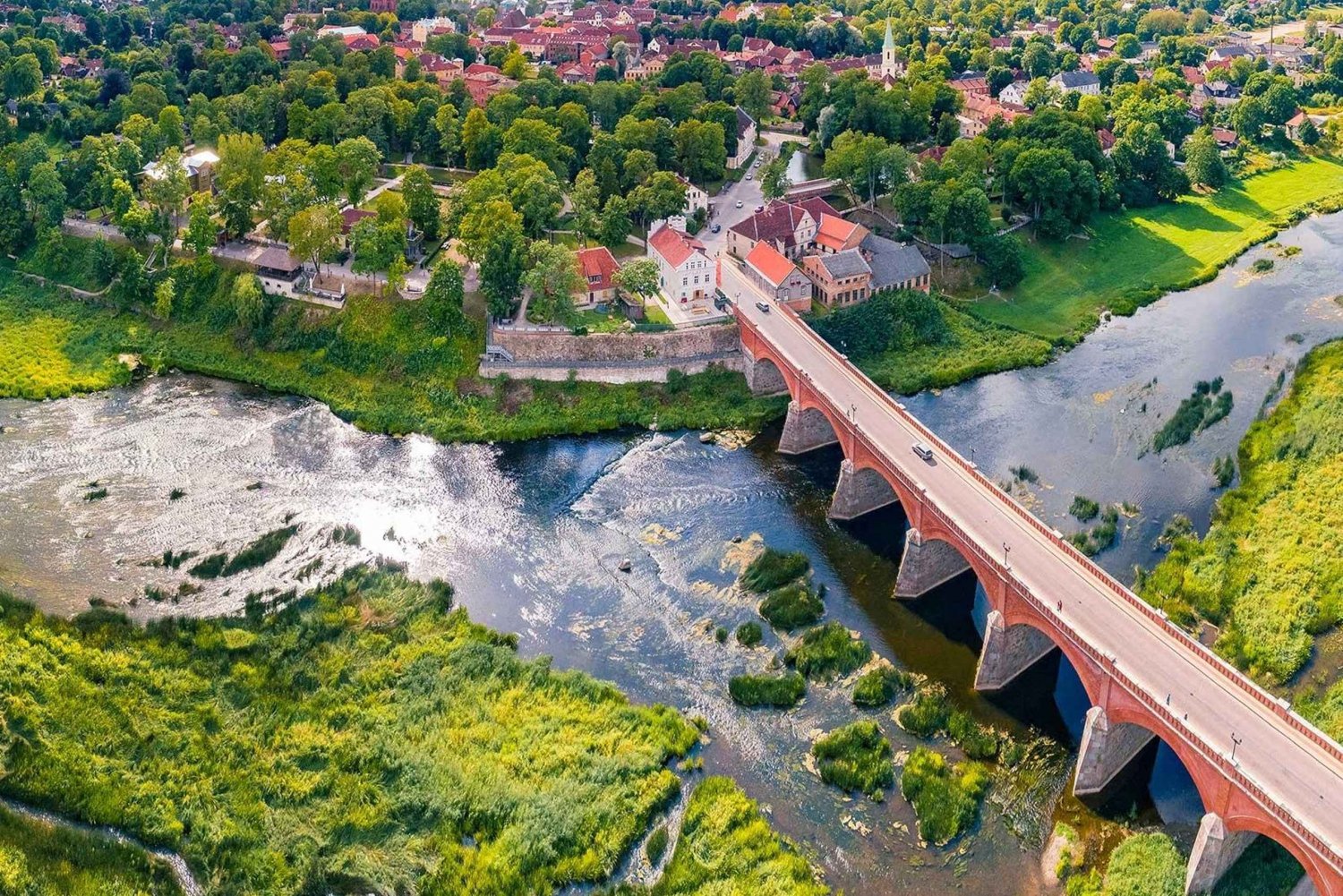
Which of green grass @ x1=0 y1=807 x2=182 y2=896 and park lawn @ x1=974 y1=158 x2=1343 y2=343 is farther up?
park lawn @ x1=974 y1=158 x2=1343 y2=343

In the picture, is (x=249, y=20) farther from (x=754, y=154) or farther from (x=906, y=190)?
(x=906, y=190)

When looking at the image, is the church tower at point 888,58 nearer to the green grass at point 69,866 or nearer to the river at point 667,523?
the river at point 667,523

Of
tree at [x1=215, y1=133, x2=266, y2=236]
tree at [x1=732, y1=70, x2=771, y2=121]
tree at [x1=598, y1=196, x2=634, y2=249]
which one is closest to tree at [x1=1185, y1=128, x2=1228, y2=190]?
tree at [x1=732, y1=70, x2=771, y2=121]

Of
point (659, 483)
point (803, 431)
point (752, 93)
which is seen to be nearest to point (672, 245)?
point (803, 431)

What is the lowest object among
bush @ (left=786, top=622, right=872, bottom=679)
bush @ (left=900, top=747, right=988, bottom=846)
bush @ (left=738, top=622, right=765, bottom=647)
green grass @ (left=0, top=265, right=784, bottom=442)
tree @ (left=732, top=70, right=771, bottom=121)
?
green grass @ (left=0, top=265, right=784, bottom=442)

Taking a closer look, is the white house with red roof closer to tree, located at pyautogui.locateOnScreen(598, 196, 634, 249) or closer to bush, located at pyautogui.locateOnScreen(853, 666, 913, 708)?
tree, located at pyautogui.locateOnScreen(598, 196, 634, 249)

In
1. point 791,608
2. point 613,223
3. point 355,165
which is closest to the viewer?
point 791,608

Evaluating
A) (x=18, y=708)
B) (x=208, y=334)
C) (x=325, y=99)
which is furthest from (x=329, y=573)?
(x=325, y=99)

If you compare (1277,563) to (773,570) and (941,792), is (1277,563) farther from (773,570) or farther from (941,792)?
(773,570)
